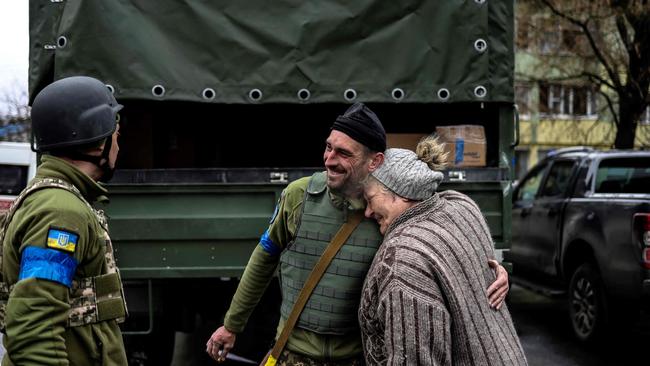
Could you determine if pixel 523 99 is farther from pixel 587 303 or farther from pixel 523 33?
pixel 587 303

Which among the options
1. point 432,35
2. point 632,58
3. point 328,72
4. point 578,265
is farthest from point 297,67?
point 632,58

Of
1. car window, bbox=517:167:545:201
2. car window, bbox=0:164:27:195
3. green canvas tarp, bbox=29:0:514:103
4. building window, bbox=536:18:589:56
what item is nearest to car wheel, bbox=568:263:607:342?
car window, bbox=517:167:545:201

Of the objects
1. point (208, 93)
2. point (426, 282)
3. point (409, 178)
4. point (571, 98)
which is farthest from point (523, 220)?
point (571, 98)

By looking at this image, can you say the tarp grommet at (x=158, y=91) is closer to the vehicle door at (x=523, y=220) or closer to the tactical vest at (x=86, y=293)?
the tactical vest at (x=86, y=293)

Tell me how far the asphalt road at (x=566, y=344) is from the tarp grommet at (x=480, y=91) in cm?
297

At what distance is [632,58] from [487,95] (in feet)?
35.5

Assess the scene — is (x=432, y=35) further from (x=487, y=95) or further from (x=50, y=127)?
(x=50, y=127)

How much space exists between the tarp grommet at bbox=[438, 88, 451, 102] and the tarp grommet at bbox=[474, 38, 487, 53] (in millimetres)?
336

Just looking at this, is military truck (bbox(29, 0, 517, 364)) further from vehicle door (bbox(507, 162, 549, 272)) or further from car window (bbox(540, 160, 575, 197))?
vehicle door (bbox(507, 162, 549, 272))

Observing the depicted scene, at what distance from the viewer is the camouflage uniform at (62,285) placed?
7.30ft

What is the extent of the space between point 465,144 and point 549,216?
12.2 ft

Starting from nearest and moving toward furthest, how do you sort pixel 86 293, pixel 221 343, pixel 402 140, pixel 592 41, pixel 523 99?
pixel 86 293
pixel 221 343
pixel 402 140
pixel 592 41
pixel 523 99

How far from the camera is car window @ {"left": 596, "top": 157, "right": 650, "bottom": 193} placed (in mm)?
7969

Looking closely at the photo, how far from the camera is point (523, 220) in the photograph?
384 inches
